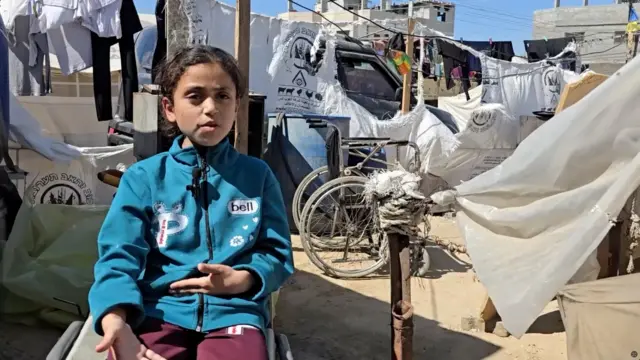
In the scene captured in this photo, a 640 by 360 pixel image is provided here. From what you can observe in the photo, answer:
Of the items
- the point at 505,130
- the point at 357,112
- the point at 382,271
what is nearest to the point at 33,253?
the point at 382,271

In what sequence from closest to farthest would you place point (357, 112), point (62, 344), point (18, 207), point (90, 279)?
point (62, 344) < point (90, 279) < point (18, 207) < point (357, 112)

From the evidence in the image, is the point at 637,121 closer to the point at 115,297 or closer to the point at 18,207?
the point at 115,297

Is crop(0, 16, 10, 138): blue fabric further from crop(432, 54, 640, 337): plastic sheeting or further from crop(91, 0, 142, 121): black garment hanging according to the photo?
crop(432, 54, 640, 337): plastic sheeting

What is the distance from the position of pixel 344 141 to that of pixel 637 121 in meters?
2.97

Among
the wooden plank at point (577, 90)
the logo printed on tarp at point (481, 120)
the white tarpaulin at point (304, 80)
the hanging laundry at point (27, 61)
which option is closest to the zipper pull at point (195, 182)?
the wooden plank at point (577, 90)

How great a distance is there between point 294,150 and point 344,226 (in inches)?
49.8

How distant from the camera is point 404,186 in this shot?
2.24m

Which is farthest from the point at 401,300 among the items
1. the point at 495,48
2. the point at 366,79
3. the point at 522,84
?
the point at 495,48

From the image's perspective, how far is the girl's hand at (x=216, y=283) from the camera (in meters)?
1.50

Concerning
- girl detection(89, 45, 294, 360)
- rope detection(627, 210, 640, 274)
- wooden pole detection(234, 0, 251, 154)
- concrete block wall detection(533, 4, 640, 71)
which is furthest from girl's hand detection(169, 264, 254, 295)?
concrete block wall detection(533, 4, 640, 71)

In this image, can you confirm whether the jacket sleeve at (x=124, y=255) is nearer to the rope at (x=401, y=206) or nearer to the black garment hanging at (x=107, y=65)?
the rope at (x=401, y=206)

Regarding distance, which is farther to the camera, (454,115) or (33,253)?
(454,115)

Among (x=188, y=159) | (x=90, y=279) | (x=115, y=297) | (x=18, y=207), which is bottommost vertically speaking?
(x=90, y=279)

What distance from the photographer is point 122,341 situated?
1344mm
